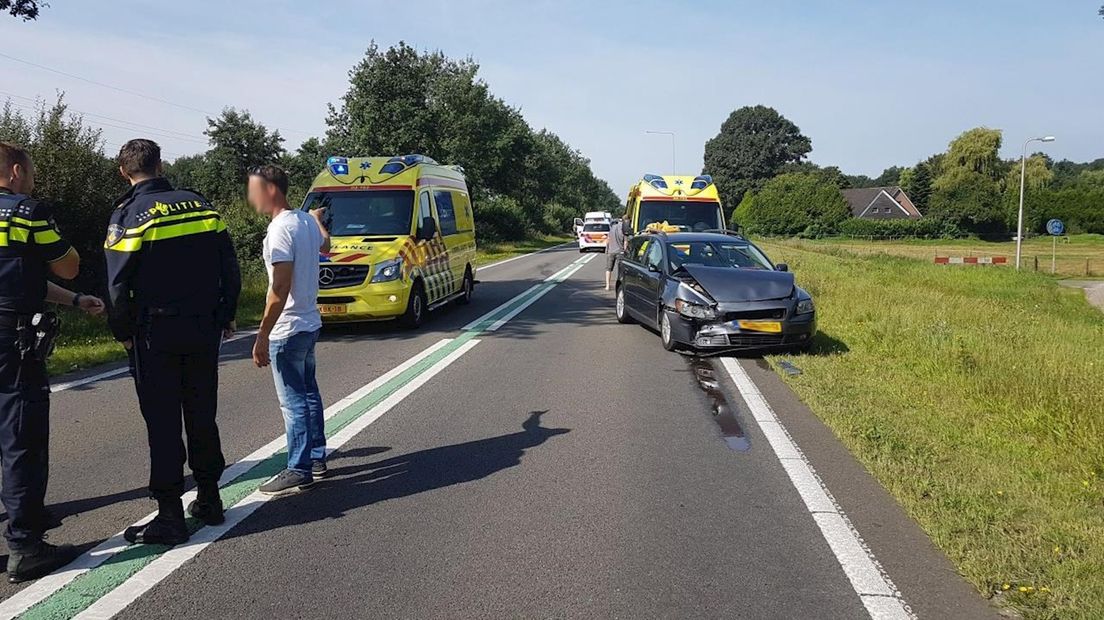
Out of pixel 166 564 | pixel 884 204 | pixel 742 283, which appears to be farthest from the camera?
pixel 884 204

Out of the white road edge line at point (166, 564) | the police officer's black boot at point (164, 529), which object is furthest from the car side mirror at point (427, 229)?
the police officer's black boot at point (164, 529)

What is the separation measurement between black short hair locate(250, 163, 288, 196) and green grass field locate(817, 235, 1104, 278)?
1647 inches

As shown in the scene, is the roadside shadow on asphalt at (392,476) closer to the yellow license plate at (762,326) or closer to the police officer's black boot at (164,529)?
the police officer's black boot at (164,529)

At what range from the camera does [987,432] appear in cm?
648

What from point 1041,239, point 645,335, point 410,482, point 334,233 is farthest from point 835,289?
point 1041,239

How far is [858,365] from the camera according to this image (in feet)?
31.3

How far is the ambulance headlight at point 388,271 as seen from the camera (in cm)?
1172

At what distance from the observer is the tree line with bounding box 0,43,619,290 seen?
50.6 ft

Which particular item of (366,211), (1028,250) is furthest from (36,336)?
(1028,250)

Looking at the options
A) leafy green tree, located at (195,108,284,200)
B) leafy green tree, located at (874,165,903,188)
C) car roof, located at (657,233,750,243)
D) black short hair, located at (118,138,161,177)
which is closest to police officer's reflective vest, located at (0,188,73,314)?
black short hair, located at (118,138,161,177)

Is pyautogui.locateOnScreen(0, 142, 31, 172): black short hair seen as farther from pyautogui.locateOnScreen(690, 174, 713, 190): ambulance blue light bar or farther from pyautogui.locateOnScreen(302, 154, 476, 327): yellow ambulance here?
pyautogui.locateOnScreen(690, 174, 713, 190): ambulance blue light bar

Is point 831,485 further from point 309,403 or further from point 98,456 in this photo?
point 98,456

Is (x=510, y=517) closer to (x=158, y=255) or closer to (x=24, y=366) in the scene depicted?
(x=158, y=255)

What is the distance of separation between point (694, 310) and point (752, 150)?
92701 millimetres
